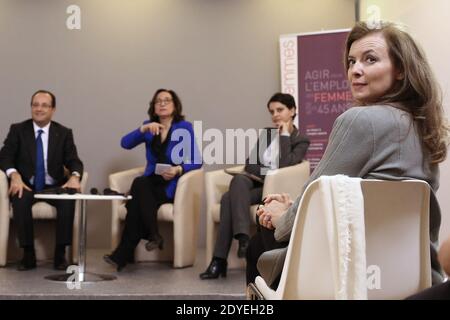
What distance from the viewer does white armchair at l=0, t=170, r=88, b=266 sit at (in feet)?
17.1

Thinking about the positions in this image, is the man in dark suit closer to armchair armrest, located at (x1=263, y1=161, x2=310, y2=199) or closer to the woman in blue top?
the woman in blue top

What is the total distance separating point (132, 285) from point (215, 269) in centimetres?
62

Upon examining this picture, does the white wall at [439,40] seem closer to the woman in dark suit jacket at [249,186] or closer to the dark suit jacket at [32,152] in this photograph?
the woman in dark suit jacket at [249,186]

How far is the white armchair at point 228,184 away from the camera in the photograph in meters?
4.87

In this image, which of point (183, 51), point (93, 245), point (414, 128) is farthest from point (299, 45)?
point (414, 128)

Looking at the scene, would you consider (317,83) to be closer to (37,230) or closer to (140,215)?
(140,215)

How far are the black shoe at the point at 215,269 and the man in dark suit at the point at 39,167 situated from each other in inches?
46.4

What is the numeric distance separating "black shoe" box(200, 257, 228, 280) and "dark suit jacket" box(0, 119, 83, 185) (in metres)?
1.42

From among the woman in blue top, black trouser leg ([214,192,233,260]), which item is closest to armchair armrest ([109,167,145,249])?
the woman in blue top

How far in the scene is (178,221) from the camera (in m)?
5.22

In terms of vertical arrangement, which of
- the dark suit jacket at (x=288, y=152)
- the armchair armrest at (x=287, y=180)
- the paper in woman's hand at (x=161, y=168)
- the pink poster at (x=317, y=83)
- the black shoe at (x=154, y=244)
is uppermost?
the pink poster at (x=317, y=83)

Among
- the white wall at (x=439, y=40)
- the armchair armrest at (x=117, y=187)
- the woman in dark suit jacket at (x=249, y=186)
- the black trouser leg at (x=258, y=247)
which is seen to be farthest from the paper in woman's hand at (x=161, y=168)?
the black trouser leg at (x=258, y=247)

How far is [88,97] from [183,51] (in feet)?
3.37

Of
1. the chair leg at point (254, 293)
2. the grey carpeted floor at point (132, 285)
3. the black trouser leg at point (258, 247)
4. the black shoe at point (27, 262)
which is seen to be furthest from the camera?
the black shoe at point (27, 262)
